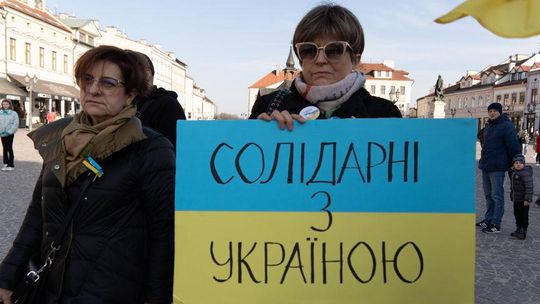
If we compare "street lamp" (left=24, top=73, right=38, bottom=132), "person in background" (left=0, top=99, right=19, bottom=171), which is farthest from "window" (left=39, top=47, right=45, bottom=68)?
"person in background" (left=0, top=99, right=19, bottom=171)

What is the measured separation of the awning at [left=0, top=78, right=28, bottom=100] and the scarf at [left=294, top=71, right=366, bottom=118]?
109 feet

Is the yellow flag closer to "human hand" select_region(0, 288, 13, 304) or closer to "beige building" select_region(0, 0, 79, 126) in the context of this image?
"human hand" select_region(0, 288, 13, 304)

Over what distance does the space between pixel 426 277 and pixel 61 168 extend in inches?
53.0

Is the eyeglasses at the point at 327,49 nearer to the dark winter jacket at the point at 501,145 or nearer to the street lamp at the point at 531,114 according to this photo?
the dark winter jacket at the point at 501,145

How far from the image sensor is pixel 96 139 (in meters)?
1.64

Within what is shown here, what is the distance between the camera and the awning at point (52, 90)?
33.2m

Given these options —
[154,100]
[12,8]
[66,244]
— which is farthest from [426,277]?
[12,8]

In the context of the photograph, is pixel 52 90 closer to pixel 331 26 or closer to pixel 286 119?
pixel 331 26

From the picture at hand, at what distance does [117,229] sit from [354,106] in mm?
1006

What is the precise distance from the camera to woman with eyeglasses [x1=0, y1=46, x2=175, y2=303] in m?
1.61

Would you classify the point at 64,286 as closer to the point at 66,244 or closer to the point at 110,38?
the point at 66,244

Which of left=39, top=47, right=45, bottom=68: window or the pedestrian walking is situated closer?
the pedestrian walking

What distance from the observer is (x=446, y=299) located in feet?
4.49

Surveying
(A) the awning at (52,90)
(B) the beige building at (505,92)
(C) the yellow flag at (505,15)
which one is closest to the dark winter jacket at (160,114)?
(C) the yellow flag at (505,15)
